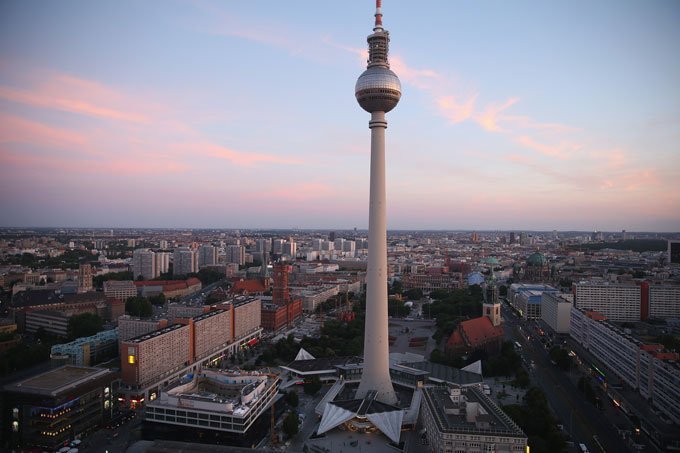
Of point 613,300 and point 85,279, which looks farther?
point 85,279

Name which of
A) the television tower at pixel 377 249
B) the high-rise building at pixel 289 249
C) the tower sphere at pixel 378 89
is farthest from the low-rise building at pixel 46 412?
the high-rise building at pixel 289 249

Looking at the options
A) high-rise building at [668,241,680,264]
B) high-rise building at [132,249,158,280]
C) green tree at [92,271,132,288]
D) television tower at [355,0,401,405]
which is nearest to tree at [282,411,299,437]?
television tower at [355,0,401,405]

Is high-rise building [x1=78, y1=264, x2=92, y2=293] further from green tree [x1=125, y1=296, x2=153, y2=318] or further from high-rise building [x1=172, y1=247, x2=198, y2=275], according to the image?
high-rise building [x1=172, y1=247, x2=198, y2=275]

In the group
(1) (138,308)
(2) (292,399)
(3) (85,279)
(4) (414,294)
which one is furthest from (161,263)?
(2) (292,399)

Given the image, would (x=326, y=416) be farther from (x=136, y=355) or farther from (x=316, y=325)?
(x=316, y=325)

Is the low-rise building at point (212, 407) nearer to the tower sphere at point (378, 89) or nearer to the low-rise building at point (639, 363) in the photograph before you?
the tower sphere at point (378, 89)

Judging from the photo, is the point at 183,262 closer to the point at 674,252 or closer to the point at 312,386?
the point at 312,386

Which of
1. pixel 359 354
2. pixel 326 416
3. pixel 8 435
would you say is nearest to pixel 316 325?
pixel 359 354
